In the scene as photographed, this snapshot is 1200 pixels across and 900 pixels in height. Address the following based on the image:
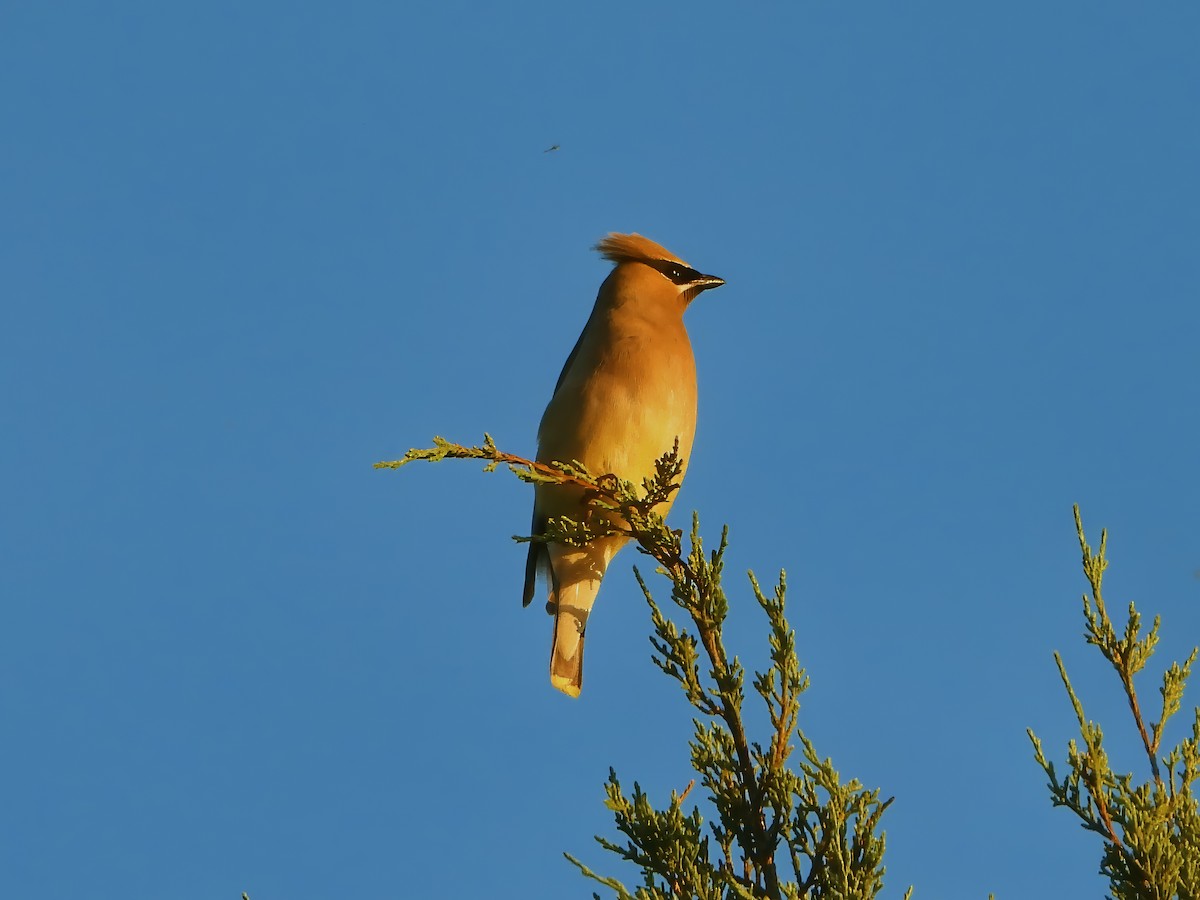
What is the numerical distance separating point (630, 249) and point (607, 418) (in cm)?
118

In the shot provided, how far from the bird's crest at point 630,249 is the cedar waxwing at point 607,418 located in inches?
6.5

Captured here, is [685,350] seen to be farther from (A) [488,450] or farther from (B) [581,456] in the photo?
(A) [488,450]

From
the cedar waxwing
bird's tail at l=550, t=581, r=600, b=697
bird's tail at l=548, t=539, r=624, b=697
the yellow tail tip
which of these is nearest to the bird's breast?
the cedar waxwing

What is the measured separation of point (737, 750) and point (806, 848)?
0.26 meters

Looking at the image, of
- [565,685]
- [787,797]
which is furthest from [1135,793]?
[565,685]

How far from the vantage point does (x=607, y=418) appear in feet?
15.1

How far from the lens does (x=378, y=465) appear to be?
10.1 feet

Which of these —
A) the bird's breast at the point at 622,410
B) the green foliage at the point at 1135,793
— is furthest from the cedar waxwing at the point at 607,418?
the green foliage at the point at 1135,793

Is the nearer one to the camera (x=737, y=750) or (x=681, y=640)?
(x=737, y=750)

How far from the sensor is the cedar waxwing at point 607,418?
462cm

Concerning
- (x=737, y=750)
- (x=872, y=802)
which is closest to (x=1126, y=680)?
(x=872, y=802)

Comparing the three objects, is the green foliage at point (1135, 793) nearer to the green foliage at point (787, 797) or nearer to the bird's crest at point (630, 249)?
the green foliage at point (787, 797)

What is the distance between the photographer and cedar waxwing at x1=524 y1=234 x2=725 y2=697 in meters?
4.62

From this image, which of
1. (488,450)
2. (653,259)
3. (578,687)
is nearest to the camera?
(488,450)
